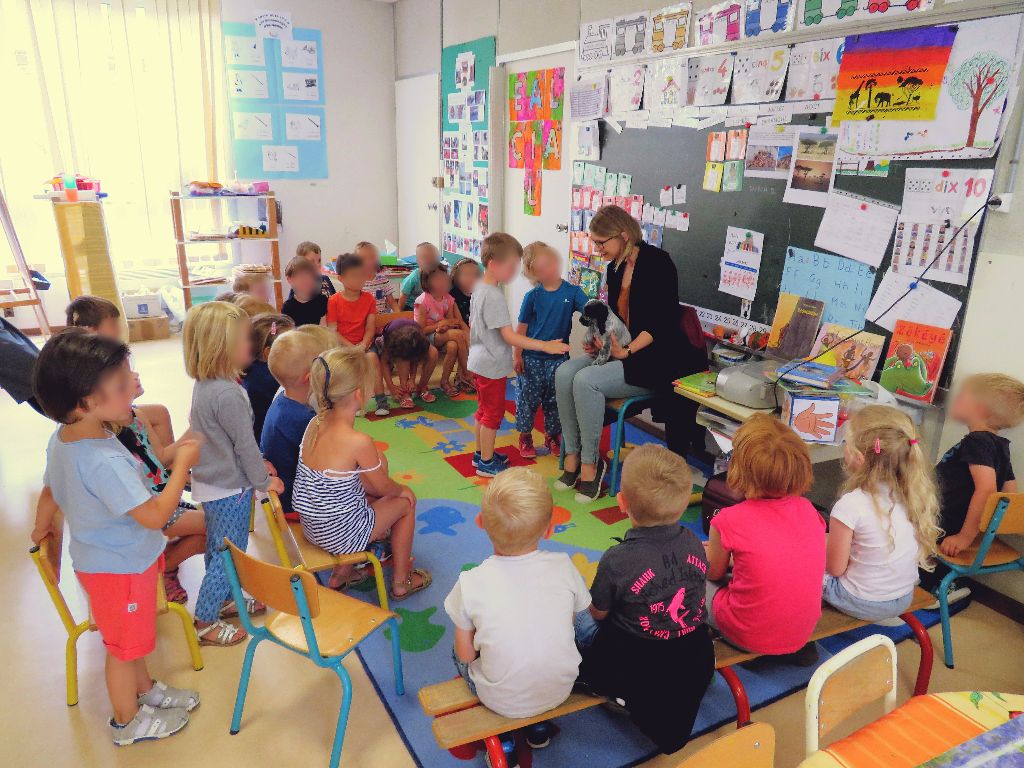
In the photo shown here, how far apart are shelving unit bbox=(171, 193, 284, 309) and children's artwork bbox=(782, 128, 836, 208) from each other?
455 cm

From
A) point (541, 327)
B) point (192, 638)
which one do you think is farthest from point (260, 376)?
point (541, 327)

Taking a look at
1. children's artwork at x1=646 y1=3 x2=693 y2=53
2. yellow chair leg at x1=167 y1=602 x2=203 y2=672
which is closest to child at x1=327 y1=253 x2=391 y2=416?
children's artwork at x1=646 y1=3 x2=693 y2=53

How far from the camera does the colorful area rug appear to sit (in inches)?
74.3

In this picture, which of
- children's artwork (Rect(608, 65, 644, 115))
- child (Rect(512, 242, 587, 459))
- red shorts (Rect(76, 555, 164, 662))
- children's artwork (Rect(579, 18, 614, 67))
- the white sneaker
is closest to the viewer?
red shorts (Rect(76, 555, 164, 662))

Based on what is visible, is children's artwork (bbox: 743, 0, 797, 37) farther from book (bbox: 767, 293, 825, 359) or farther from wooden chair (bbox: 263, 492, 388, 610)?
wooden chair (bbox: 263, 492, 388, 610)

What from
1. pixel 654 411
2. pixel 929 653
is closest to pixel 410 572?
pixel 654 411

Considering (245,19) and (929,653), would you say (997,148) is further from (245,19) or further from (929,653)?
(245,19)

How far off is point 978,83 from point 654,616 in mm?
1971

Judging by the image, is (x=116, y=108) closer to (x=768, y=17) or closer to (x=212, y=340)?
(x=212, y=340)

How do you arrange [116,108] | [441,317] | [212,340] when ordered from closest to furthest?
[212,340] < [441,317] < [116,108]

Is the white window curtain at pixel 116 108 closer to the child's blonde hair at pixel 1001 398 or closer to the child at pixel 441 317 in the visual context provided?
the child at pixel 441 317

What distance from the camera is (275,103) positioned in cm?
623

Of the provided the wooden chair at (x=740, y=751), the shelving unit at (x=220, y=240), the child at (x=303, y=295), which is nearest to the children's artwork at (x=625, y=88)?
the child at (x=303, y=295)

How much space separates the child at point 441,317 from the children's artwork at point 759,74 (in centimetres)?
205
